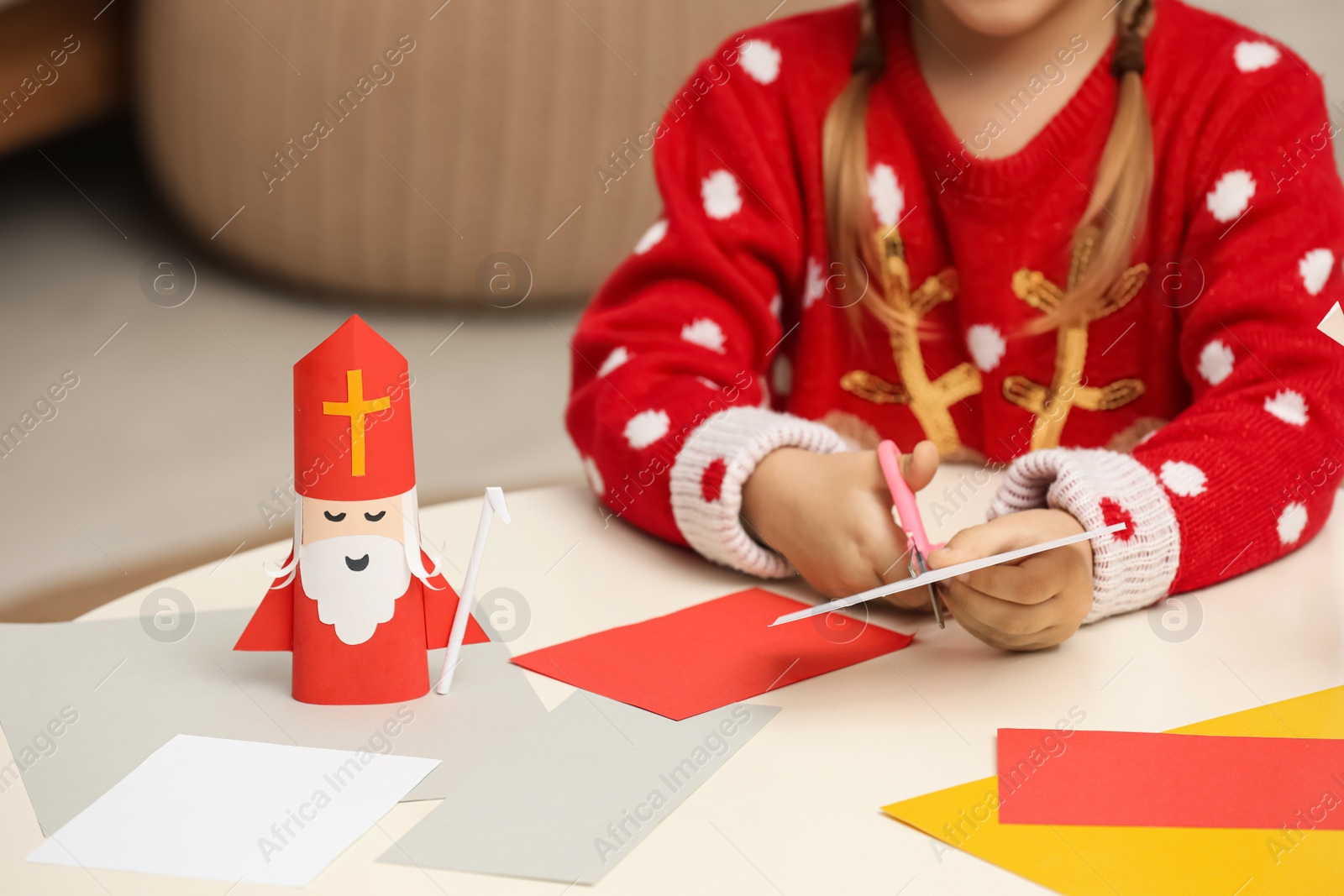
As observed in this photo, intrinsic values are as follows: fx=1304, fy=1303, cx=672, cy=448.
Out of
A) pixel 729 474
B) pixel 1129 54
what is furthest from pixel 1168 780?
pixel 1129 54

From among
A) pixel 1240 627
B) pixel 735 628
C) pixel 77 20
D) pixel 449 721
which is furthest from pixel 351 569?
pixel 77 20

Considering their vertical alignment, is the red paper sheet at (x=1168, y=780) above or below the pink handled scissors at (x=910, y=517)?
below

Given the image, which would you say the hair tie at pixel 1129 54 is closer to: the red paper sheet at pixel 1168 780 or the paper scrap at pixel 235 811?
the red paper sheet at pixel 1168 780

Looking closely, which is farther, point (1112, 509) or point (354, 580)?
point (1112, 509)

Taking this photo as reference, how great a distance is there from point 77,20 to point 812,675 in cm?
150

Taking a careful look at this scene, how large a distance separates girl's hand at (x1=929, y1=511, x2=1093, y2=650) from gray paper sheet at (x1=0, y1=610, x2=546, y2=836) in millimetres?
200

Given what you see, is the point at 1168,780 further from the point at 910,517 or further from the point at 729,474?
the point at 729,474

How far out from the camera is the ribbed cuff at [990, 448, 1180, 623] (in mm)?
637

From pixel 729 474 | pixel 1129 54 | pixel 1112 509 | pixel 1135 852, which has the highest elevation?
pixel 1129 54

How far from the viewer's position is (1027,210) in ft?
2.97

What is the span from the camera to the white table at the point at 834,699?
435 millimetres

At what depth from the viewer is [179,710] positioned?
556 mm

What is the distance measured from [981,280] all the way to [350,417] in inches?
21.1

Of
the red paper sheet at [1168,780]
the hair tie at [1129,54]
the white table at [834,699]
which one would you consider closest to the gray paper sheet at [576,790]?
the white table at [834,699]
